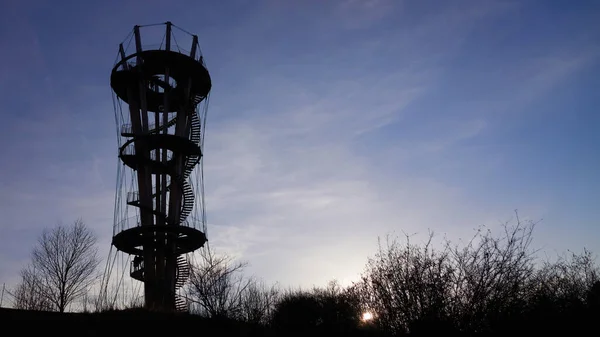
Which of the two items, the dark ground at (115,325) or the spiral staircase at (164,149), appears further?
the spiral staircase at (164,149)

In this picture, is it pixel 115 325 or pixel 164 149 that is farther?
pixel 164 149

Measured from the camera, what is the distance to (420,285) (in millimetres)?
11930

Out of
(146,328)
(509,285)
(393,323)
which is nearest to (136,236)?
(146,328)

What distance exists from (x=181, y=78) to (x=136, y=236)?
1114cm

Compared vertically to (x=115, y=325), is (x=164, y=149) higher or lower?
higher

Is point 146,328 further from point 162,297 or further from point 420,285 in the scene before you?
point 162,297

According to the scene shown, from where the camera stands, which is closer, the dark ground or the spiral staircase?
the dark ground

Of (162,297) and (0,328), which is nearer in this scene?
(0,328)

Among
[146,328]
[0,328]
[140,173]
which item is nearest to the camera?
[0,328]

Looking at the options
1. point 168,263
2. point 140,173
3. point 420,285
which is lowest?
point 420,285

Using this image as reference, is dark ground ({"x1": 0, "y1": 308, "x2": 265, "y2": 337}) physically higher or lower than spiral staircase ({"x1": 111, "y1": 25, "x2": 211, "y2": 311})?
lower

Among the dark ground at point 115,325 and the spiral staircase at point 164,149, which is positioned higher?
the spiral staircase at point 164,149

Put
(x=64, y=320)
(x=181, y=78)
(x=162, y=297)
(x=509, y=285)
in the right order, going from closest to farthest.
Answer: (x=509, y=285), (x=64, y=320), (x=162, y=297), (x=181, y=78)

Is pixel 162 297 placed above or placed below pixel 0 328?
above
